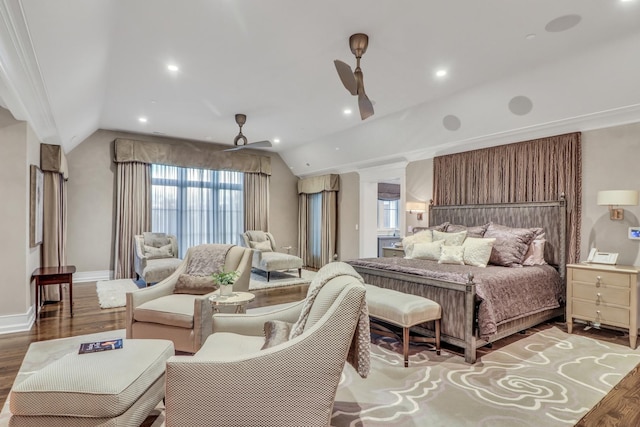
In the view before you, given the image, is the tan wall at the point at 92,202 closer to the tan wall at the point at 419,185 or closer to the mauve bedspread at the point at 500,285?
the mauve bedspread at the point at 500,285

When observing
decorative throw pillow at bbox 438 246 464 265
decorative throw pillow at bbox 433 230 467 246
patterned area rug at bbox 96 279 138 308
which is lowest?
patterned area rug at bbox 96 279 138 308

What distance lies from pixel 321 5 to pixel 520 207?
3746 mm

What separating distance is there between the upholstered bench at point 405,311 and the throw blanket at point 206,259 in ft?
5.28

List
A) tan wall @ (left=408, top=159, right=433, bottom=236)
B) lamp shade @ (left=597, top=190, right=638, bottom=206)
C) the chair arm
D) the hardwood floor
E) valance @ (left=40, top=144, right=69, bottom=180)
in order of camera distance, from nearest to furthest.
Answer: the hardwood floor < the chair arm < lamp shade @ (left=597, top=190, right=638, bottom=206) < valance @ (left=40, top=144, right=69, bottom=180) < tan wall @ (left=408, top=159, right=433, bottom=236)

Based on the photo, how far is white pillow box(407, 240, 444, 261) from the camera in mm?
4473

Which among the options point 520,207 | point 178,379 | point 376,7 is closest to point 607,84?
point 520,207

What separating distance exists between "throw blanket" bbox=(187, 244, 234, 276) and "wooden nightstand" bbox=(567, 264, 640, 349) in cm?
381

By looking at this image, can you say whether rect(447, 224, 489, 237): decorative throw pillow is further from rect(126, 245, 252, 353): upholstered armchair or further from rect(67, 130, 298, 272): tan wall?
rect(67, 130, 298, 272): tan wall

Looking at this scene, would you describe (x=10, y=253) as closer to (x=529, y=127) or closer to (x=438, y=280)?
(x=438, y=280)

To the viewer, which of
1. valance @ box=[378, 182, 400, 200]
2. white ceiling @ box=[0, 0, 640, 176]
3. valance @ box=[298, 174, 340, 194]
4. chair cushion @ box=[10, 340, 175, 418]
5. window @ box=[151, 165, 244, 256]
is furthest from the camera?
valance @ box=[378, 182, 400, 200]

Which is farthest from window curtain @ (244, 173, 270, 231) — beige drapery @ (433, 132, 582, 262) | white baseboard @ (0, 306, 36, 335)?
white baseboard @ (0, 306, 36, 335)

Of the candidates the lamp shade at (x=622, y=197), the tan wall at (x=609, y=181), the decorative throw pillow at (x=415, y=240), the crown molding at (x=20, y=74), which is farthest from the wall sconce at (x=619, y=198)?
the crown molding at (x=20, y=74)

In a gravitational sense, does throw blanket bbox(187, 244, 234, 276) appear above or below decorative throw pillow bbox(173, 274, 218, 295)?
above

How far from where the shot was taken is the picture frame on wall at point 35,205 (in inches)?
157
